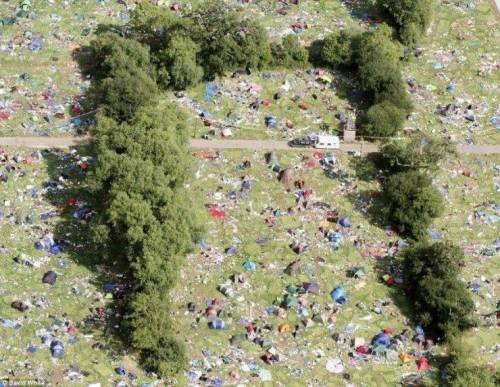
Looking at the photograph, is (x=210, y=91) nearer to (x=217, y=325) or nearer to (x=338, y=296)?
(x=338, y=296)

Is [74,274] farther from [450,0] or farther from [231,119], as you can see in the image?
[450,0]

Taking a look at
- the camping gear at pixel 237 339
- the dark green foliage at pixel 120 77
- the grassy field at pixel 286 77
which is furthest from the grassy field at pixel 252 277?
the dark green foliage at pixel 120 77

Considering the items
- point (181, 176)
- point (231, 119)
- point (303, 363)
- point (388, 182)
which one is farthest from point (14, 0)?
point (303, 363)

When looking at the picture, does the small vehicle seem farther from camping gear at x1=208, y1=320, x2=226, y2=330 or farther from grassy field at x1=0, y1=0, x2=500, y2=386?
camping gear at x1=208, y1=320, x2=226, y2=330

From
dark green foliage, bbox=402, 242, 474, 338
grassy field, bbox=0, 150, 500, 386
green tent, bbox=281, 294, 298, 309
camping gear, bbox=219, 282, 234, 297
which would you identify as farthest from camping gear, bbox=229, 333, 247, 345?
dark green foliage, bbox=402, 242, 474, 338

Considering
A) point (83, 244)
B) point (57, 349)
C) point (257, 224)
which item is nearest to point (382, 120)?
point (257, 224)
